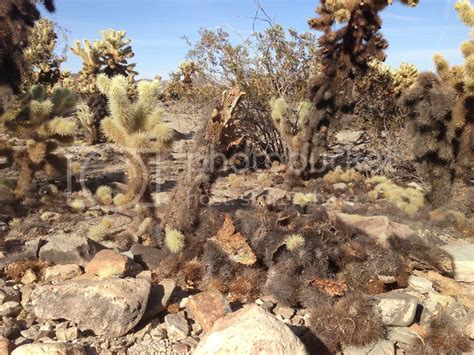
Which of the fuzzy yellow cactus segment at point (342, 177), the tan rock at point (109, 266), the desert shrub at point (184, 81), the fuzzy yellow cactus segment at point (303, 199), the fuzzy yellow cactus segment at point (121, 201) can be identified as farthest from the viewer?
the desert shrub at point (184, 81)

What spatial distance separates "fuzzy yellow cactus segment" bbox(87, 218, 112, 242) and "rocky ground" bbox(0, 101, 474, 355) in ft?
0.28

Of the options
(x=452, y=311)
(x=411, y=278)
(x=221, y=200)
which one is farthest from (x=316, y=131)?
(x=452, y=311)

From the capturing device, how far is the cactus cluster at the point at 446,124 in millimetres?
7473

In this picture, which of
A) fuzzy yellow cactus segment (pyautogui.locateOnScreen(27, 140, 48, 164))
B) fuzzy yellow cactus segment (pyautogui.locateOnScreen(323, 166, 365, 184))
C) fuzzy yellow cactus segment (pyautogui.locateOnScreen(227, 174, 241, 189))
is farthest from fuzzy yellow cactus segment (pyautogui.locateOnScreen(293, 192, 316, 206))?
fuzzy yellow cactus segment (pyautogui.locateOnScreen(27, 140, 48, 164))

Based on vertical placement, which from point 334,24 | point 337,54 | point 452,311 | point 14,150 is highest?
point 334,24

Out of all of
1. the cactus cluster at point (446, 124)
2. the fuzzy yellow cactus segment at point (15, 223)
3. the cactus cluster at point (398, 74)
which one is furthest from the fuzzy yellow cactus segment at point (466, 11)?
the fuzzy yellow cactus segment at point (15, 223)

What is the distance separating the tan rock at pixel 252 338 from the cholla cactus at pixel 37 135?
5.30m

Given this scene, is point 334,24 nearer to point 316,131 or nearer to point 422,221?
point 316,131

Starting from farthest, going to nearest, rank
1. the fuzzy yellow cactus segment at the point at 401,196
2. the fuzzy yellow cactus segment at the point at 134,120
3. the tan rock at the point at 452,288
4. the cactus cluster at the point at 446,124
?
the fuzzy yellow cactus segment at the point at 401,196 → the cactus cluster at the point at 446,124 → the fuzzy yellow cactus segment at the point at 134,120 → the tan rock at the point at 452,288

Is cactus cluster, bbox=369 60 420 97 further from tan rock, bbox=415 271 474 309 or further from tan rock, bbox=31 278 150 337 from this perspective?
tan rock, bbox=31 278 150 337

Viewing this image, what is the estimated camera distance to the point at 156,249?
214 inches

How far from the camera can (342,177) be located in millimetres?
9516

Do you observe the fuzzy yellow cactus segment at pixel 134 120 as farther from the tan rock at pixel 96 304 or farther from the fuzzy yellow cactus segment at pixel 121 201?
the tan rock at pixel 96 304

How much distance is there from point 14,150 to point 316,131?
19.2 ft
